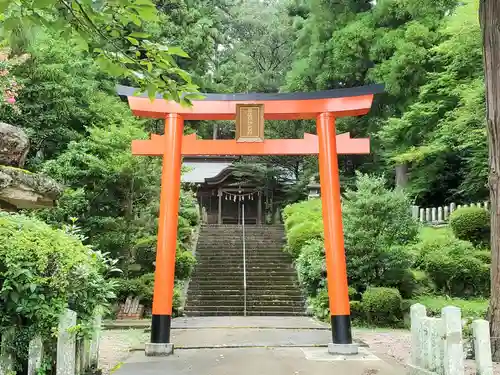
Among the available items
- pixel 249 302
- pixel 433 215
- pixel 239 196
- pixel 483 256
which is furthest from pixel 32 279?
→ pixel 239 196

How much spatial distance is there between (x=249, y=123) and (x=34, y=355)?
17.0 ft

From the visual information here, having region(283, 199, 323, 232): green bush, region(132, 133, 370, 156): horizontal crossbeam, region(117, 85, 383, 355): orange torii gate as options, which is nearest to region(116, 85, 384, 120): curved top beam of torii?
region(117, 85, 383, 355): orange torii gate

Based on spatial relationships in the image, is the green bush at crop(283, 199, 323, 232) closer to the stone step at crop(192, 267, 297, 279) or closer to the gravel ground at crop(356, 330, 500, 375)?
the stone step at crop(192, 267, 297, 279)

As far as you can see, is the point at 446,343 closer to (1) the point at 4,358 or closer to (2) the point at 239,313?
(1) the point at 4,358

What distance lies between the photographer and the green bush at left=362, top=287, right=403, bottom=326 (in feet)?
34.5

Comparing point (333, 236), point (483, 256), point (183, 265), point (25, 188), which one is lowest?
point (183, 265)

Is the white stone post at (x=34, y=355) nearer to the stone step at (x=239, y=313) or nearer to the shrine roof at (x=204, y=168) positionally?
the stone step at (x=239, y=313)

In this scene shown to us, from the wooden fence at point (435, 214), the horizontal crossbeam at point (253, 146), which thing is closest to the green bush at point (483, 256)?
the wooden fence at point (435, 214)

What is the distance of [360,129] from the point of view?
20.6 m

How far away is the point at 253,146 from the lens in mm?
8188

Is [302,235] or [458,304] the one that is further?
[302,235]

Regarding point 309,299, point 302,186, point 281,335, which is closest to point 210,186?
point 302,186

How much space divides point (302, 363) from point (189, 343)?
2.32 metres

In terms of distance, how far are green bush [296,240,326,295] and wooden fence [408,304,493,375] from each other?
294 inches
